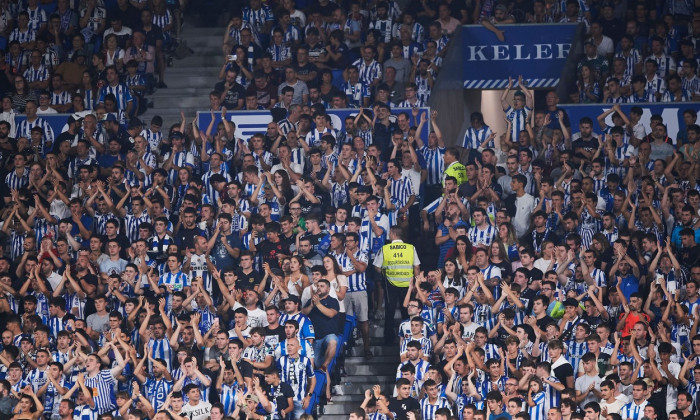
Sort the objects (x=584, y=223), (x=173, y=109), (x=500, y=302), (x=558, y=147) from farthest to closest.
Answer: (x=173, y=109) → (x=558, y=147) → (x=584, y=223) → (x=500, y=302)

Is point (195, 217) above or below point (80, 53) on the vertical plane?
below

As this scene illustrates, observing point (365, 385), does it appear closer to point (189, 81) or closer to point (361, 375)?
point (361, 375)

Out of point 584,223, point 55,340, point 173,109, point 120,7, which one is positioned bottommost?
point 55,340

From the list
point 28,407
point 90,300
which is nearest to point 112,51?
point 90,300

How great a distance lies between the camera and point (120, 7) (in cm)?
2667

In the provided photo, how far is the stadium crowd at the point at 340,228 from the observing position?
63.0 feet

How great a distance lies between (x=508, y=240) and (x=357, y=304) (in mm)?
2268

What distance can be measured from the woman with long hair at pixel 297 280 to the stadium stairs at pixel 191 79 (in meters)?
5.35

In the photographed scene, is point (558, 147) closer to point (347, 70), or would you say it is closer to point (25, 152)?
point (347, 70)

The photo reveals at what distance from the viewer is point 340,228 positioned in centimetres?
2147

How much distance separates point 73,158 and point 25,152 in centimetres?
74

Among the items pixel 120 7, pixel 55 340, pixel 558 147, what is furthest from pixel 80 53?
pixel 558 147

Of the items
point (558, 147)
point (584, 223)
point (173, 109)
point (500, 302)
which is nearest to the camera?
point (500, 302)

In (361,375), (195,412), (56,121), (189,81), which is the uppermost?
(189,81)
